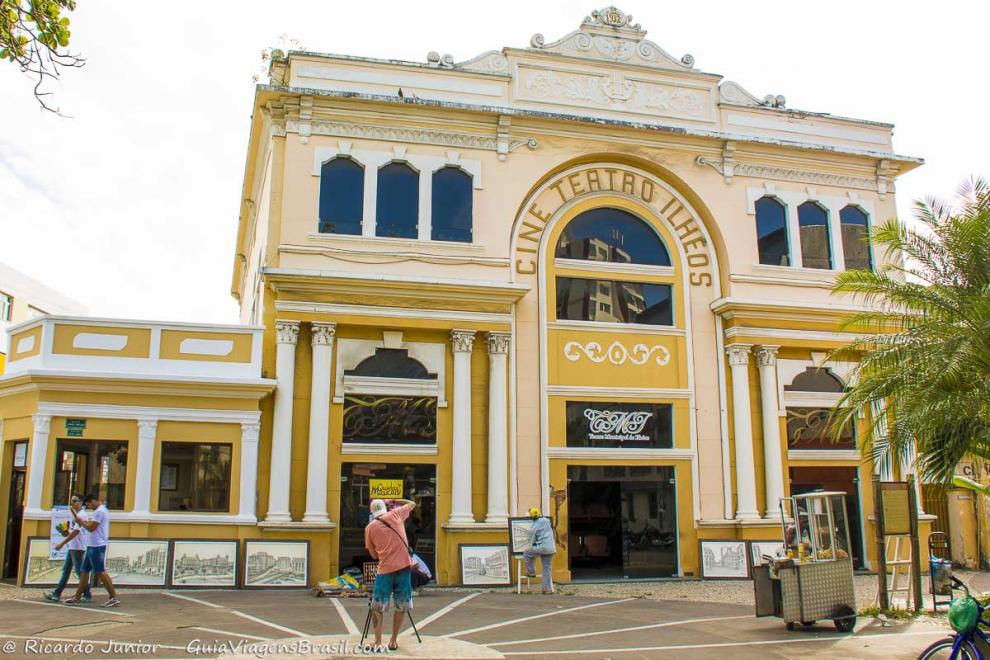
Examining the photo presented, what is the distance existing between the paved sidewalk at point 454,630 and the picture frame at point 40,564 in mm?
1562

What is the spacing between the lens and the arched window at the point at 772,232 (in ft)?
76.0

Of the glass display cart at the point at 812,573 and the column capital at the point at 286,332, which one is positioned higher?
the column capital at the point at 286,332

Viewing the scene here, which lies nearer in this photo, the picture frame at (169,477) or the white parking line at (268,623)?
the white parking line at (268,623)

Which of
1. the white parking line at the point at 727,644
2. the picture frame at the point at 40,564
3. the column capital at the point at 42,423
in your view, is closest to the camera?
the white parking line at the point at 727,644

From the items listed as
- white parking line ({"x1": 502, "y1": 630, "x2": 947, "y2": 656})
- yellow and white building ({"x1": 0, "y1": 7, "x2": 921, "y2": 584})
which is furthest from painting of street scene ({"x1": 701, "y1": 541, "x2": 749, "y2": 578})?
white parking line ({"x1": 502, "y1": 630, "x2": 947, "y2": 656})

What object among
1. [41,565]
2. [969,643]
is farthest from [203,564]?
[969,643]

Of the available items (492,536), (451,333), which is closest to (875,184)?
(451,333)

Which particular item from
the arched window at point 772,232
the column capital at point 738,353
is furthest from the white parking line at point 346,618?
the arched window at point 772,232

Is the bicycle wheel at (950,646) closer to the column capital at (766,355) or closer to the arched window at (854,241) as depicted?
the column capital at (766,355)

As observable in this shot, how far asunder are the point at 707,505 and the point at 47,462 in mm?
14587

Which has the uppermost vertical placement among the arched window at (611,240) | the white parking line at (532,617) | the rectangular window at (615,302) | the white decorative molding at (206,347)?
the arched window at (611,240)

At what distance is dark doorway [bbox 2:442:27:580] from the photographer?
18422 mm

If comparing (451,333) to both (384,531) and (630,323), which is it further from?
(384,531)

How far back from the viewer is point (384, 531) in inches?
422
